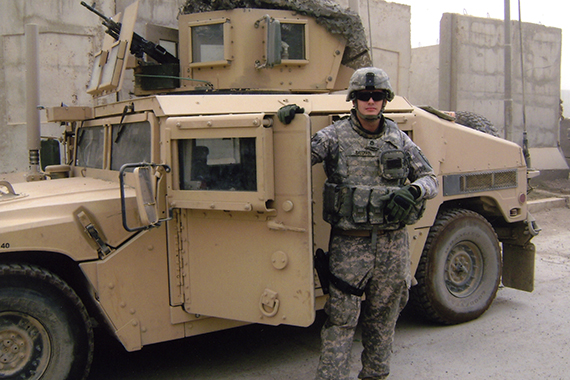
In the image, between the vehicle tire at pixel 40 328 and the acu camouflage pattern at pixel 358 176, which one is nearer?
the vehicle tire at pixel 40 328

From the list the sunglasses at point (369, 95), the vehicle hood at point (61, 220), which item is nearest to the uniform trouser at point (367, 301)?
the sunglasses at point (369, 95)

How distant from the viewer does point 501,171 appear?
476cm

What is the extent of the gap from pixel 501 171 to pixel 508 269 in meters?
1.04

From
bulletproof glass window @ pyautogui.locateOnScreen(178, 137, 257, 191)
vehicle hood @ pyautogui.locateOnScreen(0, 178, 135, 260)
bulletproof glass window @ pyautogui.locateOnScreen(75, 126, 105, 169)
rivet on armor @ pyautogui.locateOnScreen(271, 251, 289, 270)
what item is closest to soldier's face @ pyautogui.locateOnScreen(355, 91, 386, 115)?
bulletproof glass window @ pyautogui.locateOnScreen(178, 137, 257, 191)

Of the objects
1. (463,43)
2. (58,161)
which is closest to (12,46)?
(58,161)

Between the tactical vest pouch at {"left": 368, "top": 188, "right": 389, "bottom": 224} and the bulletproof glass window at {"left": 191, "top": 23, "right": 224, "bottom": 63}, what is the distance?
2145mm

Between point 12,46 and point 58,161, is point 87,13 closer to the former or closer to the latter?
point 12,46

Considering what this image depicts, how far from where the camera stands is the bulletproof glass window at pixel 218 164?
3.25 meters

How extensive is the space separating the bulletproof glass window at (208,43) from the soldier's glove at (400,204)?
224cm

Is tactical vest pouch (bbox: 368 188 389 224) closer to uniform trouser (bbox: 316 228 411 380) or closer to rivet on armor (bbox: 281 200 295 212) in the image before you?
uniform trouser (bbox: 316 228 411 380)

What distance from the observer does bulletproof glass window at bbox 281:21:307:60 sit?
4773mm

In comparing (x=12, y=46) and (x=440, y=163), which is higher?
(x=12, y=46)

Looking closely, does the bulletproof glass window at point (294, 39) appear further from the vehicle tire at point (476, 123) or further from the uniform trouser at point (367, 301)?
the uniform trouser at point (367, 301)

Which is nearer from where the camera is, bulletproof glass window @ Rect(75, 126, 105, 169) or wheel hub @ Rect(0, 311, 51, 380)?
wheel hub @ Rect(0, 311, 51, 380)
